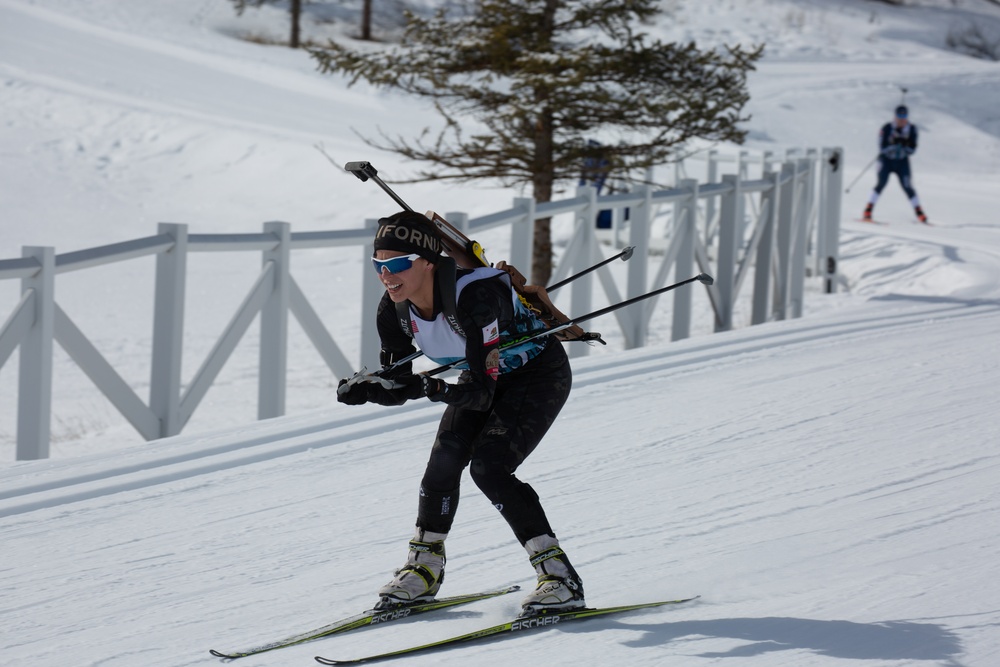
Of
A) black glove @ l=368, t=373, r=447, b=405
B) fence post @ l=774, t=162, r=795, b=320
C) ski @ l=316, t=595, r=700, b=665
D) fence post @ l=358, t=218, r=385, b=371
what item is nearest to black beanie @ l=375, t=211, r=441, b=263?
black glove @ l=368, t=373, r=447, b=405

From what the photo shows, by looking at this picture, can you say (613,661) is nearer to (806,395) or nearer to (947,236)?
(806,395)

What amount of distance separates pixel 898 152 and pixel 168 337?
44.8 feet

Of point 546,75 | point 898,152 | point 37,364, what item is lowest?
point 37,364

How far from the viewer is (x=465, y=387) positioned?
3.51 m

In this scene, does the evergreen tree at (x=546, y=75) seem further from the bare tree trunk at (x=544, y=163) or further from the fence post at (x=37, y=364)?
the fence post at (x=37, y=364)

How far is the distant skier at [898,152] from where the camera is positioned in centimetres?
1764

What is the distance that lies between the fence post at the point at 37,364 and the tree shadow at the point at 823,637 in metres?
3.39

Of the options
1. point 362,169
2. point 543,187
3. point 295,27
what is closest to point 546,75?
point 543,187

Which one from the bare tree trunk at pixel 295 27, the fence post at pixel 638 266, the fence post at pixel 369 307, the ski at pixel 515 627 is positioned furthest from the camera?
the bare tree trunk at pixel 295 27

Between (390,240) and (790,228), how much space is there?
9.67 metres

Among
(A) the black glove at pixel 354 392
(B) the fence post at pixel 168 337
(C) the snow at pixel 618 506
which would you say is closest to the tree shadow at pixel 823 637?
(C) the snow at pixel 618 506

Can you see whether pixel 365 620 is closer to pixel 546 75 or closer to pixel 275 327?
pixel 275 327

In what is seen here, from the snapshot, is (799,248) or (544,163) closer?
(544,163)

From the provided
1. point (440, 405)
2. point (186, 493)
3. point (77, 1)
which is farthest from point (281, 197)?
point (77, 1)
